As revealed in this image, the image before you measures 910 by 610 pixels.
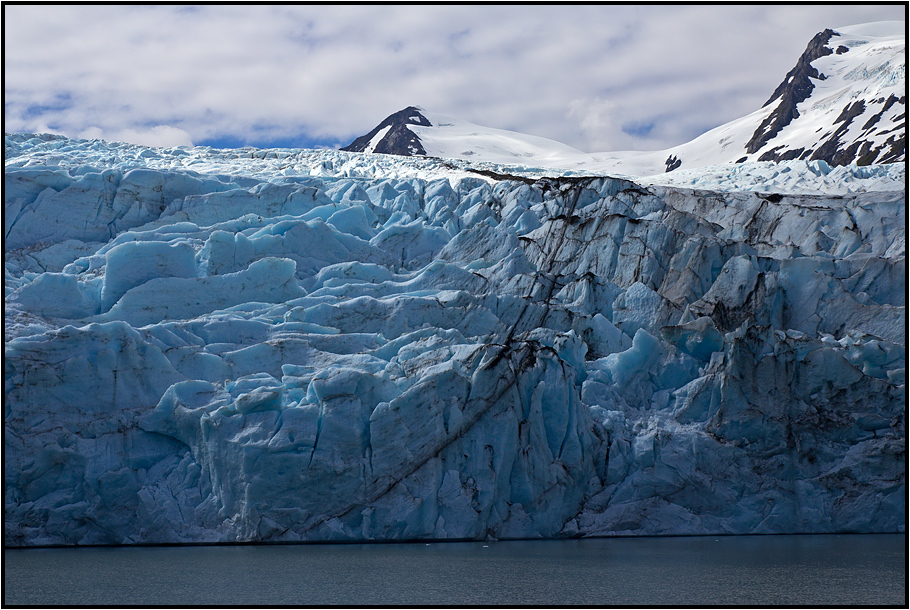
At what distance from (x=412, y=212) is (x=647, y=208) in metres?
5.49

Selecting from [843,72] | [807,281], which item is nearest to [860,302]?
[807,281]

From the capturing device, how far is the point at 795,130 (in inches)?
1868

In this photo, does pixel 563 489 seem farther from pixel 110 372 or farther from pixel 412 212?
pixel 412 212

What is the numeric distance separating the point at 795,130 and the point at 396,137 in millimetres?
23389

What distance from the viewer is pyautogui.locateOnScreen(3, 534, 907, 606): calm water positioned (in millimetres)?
8398

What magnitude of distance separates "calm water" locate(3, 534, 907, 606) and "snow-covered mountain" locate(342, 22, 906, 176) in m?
21.0

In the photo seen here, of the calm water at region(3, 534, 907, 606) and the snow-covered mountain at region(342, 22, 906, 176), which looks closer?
the calm water at region(3, 534, 907, 606)

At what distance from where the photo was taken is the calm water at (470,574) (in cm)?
840

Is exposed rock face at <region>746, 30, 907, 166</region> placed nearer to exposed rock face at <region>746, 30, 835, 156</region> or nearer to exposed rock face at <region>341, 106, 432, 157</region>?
exposed rock face at <region>746, 30, 835, 156</region>

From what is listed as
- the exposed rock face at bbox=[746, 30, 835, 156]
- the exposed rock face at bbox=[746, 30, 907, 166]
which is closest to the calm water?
the exposed rock face at bbox=[746, 30, 907, 166]

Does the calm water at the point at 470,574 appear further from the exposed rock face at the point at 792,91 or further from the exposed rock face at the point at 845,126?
the exposed rock face at the point at 792,91

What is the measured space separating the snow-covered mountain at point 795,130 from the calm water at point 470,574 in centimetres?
2096

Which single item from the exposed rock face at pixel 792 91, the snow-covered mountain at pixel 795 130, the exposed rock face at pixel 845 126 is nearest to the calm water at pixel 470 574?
the snow-covered mountain at pixel 795 130

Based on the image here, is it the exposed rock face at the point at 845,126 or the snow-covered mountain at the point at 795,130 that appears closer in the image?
the exposed rock face at the point at 845,126
